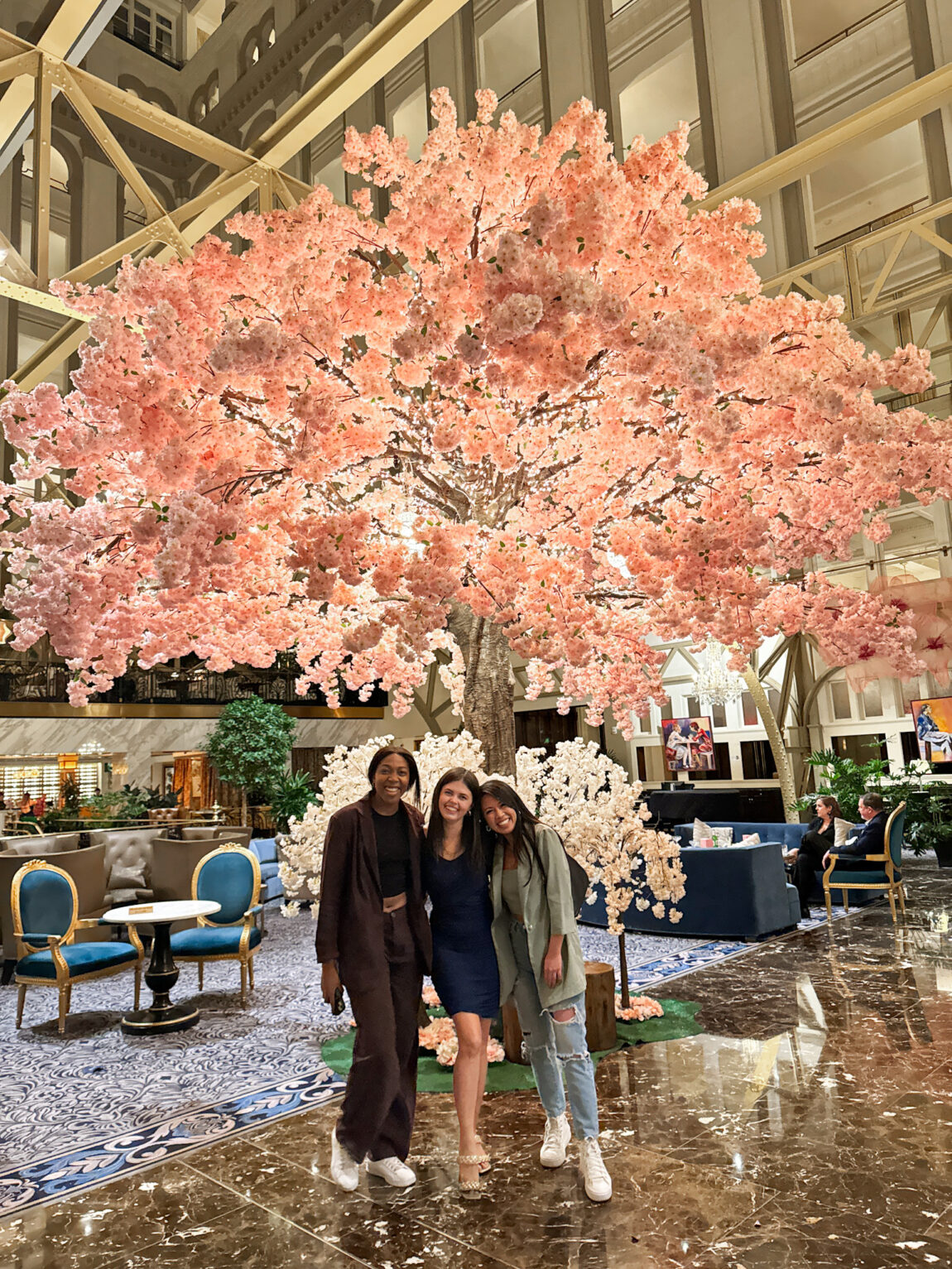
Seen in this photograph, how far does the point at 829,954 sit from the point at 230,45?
9.21 metres

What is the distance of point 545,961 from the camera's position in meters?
3.06

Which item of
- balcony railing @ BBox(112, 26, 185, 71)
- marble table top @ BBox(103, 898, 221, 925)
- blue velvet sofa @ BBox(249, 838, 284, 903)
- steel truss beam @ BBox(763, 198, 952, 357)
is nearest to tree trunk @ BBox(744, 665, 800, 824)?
steel truss beam @ BBox(763, 198, 952, 357)

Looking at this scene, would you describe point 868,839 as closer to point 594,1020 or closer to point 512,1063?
point 594,1020

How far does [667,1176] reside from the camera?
309 centimetres

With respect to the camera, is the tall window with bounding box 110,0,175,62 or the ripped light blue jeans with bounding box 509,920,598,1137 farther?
the tall window with bounding box 110,0,175,62

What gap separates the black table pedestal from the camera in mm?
5445

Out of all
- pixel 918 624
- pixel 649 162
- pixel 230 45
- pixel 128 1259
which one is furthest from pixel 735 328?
pixel 918 624

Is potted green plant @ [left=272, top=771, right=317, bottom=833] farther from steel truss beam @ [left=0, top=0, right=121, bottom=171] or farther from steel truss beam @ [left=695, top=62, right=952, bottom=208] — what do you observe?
steel truss beam @ [left=695, top=62, right=952, bottom=208]

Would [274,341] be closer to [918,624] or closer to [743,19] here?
[743,19]

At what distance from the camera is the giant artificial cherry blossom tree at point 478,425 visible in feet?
10.3

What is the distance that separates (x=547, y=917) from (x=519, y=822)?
0.35m

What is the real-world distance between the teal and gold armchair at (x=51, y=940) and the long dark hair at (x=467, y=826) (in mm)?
3646

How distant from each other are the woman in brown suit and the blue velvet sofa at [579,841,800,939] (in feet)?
14.4

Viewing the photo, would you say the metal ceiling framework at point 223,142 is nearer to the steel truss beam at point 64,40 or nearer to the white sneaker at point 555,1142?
the steel truss beam at point 64,40
